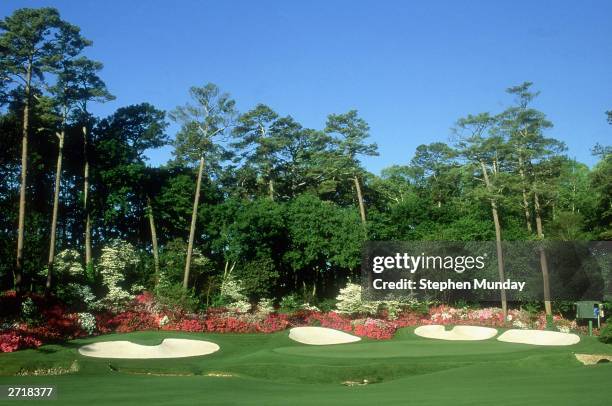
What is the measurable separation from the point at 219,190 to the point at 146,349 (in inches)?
910

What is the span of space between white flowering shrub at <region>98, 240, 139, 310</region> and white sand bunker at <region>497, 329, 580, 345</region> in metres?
17.5

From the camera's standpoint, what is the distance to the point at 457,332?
90.9 ft

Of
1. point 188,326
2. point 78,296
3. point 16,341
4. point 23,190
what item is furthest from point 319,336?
point 23,190

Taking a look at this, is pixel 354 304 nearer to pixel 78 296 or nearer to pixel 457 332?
pixel 457 332

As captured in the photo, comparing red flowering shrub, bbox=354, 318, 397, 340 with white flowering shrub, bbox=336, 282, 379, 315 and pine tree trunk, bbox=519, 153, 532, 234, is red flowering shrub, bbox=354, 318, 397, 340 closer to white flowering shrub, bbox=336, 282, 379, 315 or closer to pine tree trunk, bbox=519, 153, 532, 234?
white flowering shrub, bbox=336, 282, 379, 315

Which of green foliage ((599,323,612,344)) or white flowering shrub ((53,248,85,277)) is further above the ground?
white flowering shrub ((53,248,85,277))

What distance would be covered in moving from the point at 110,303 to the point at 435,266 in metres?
18.2

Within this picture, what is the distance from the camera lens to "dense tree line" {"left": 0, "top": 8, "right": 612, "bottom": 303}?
29875 millimetres

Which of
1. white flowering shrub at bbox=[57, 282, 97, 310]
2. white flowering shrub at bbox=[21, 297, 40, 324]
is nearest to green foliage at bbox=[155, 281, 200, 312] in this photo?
white flowering shrub at bbox=[57, 282, 97, 310]

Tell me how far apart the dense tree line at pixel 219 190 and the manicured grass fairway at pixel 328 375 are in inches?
384

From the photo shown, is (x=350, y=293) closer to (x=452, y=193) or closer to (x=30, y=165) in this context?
(x=30, y=165)

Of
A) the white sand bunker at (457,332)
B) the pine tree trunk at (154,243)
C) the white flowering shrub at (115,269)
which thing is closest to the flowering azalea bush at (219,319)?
the white flowering shrub at (115,269)

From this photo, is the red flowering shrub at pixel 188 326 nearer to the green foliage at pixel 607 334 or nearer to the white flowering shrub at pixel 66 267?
the white flowering shrub at pixel 66 267

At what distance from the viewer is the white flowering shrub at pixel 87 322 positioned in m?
22.9
